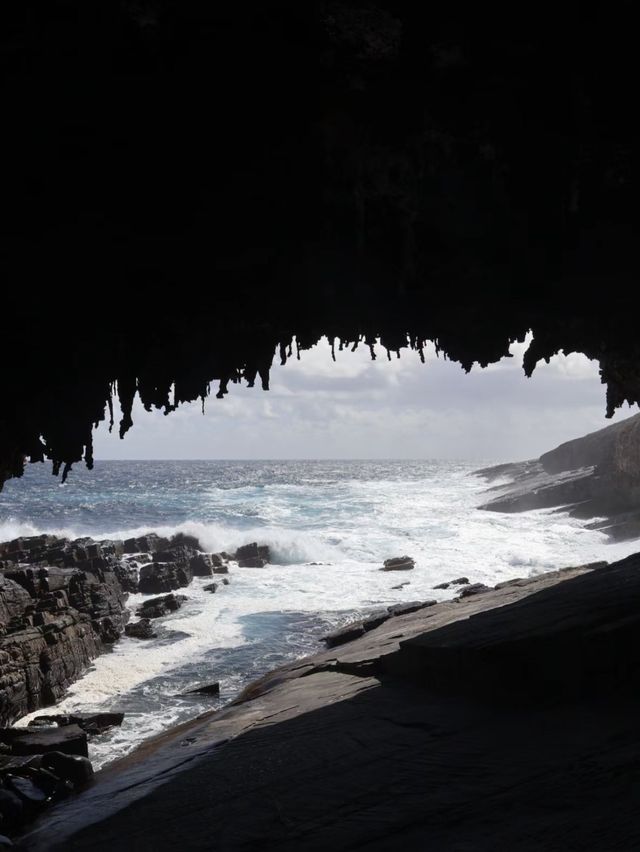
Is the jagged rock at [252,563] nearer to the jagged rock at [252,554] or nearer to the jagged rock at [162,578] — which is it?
the jagged rock at [252,554]

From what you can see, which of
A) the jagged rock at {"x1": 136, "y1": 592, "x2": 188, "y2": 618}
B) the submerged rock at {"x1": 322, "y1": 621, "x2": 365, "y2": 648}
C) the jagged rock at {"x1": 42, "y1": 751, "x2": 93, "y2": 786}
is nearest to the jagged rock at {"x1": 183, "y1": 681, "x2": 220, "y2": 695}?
the submerged rock at {"x1": 322, "y1": 621, "x2": 365, "y2": 648}

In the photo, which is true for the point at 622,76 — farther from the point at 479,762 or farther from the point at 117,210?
the point at 479,762

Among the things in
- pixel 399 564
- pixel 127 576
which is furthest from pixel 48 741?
pixel 399 564

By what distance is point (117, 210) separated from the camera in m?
6.39

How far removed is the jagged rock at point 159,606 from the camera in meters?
21.3

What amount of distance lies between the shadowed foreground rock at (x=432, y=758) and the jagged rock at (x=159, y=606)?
497 inches

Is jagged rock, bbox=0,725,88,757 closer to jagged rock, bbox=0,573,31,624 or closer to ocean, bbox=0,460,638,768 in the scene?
ocean, bbox=0,460,638,768

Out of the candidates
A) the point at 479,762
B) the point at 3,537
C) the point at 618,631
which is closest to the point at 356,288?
the point at 618,631

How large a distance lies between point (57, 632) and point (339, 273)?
12.0m

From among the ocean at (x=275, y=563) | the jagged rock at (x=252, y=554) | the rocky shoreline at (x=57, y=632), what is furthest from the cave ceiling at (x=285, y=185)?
the jagged rock at (x=252, y=554)

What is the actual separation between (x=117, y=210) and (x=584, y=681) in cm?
741

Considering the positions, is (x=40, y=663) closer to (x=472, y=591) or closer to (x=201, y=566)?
(x=472, y=591)

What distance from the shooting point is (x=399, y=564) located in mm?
28531

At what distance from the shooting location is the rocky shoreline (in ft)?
28.1
